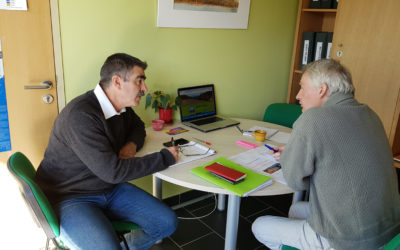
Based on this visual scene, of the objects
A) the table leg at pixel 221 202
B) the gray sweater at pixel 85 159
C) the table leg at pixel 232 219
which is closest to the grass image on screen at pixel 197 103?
the table leg at pixel 221 202

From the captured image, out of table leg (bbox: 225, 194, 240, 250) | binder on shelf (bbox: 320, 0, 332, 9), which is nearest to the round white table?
table leg (bbox: 225, 194, 240, 250)

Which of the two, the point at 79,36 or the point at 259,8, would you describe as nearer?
the point at 79,36

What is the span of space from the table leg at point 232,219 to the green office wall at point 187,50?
1044mm

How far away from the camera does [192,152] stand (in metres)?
1.98

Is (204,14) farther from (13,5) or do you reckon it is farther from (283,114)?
(13,5)

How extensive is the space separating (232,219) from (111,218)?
66cm

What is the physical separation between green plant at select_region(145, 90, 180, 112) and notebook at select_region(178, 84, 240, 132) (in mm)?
60

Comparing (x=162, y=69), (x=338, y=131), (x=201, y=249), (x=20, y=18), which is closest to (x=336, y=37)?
(x=162, y=69)

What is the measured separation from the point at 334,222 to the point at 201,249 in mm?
1236

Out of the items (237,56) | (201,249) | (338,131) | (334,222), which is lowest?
(201,249)

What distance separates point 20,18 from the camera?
1.91 m

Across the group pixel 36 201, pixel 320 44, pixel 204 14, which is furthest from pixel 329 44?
pixel 36 201

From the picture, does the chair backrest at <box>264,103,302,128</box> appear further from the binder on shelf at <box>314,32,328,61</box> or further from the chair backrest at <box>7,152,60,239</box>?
the chair backrest at <box>7,152,60,239</box>

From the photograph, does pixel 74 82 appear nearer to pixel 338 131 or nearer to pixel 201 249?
pixel 201 249
